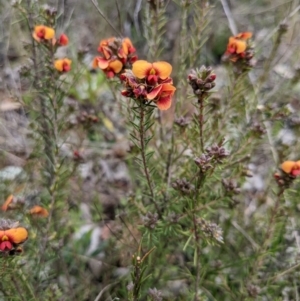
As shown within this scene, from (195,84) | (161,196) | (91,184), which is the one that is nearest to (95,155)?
(91,184)

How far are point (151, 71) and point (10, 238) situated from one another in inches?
28.2

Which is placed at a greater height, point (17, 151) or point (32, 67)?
point (32, 67)

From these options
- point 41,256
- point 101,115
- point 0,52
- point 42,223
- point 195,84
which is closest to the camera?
point 195,84

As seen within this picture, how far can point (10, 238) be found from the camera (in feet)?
4.87

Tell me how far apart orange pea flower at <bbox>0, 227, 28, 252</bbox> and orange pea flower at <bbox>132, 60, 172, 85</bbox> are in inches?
25.7

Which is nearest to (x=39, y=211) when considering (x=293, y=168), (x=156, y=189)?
(x=156, y=189)

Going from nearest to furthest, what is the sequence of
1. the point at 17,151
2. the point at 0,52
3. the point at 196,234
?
1. the point at 196,234
2. the point at 17,151
3. the point at 0,52

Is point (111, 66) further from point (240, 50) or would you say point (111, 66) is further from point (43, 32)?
point (240, 50)

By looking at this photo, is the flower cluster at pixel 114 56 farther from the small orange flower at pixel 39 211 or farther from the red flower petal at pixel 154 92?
the small orange flower at pixel 39 211

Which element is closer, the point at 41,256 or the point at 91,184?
the point at 41,256

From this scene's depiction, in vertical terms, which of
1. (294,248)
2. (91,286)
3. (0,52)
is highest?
(0,52)

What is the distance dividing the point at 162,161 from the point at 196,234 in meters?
0.67

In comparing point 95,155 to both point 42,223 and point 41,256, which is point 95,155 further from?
point 41,256

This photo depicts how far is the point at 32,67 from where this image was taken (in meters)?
2.29
